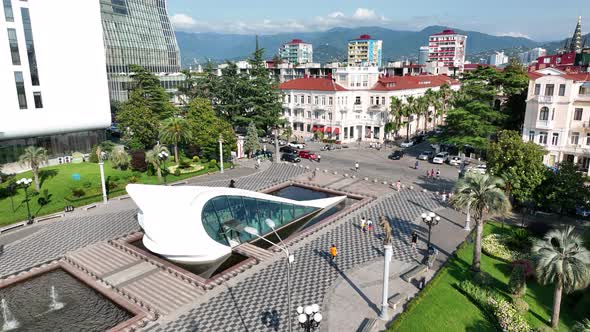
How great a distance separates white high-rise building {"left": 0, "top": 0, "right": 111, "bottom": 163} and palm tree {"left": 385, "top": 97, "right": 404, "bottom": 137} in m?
47.6

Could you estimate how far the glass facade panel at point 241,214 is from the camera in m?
28.6

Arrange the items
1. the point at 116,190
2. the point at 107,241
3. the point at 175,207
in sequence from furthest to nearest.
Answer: the point at 116,190
the point at 107,241
the point at 175,207

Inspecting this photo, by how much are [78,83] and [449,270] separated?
2063 inches

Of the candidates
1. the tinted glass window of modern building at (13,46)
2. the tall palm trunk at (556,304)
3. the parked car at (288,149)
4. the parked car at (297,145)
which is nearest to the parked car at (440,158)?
the parked car at (288,149)

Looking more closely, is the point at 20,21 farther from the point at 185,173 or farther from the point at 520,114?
the point at 520,114

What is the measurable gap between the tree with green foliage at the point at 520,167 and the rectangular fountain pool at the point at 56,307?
31.5m

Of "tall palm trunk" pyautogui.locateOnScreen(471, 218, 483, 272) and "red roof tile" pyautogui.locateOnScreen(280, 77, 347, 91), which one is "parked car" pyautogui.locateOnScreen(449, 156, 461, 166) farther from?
"tall palm trunk" pyautogui.locateOnScreen(471, 218, 483, 272)

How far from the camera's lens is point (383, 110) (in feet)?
240

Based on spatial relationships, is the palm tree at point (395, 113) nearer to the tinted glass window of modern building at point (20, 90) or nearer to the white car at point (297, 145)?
the white car at point (297, 145)

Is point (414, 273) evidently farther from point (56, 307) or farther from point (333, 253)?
point (56, 307)

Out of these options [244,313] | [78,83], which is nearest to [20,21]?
[78,83]

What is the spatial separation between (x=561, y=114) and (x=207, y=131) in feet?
146

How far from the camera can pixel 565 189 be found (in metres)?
31.9

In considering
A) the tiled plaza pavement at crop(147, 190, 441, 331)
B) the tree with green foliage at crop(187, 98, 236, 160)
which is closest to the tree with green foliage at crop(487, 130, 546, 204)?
the tiled plaza pavement at crop(147, 190, 441, 331)
